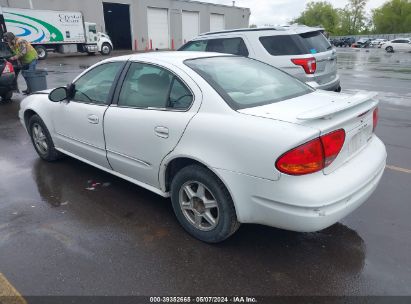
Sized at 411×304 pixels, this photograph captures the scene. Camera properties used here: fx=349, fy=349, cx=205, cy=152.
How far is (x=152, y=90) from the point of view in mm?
3326

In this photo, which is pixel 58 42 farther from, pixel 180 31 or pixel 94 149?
pixel 94 149

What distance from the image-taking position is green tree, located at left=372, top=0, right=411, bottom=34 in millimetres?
83938

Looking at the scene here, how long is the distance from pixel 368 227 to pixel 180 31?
4172cm

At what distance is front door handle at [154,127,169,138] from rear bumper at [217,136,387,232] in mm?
651

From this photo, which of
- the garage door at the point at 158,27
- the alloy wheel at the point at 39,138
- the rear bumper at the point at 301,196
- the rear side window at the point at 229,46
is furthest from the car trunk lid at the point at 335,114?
the garage door at the point at 158,27

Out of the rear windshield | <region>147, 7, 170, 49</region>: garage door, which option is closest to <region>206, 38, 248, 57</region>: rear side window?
the rear windshield

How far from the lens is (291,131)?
2377 millimetres

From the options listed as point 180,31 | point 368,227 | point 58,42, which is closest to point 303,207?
point 368,227

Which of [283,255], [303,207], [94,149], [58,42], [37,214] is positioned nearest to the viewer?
[303,207]

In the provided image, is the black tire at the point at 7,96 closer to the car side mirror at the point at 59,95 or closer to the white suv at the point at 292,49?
the white suv at the point at 292,49

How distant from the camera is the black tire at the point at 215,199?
2730 mm

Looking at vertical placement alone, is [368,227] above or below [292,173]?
below

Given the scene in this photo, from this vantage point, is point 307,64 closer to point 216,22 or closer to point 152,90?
point 152,90

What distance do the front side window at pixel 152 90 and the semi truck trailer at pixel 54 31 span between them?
85.7ft
